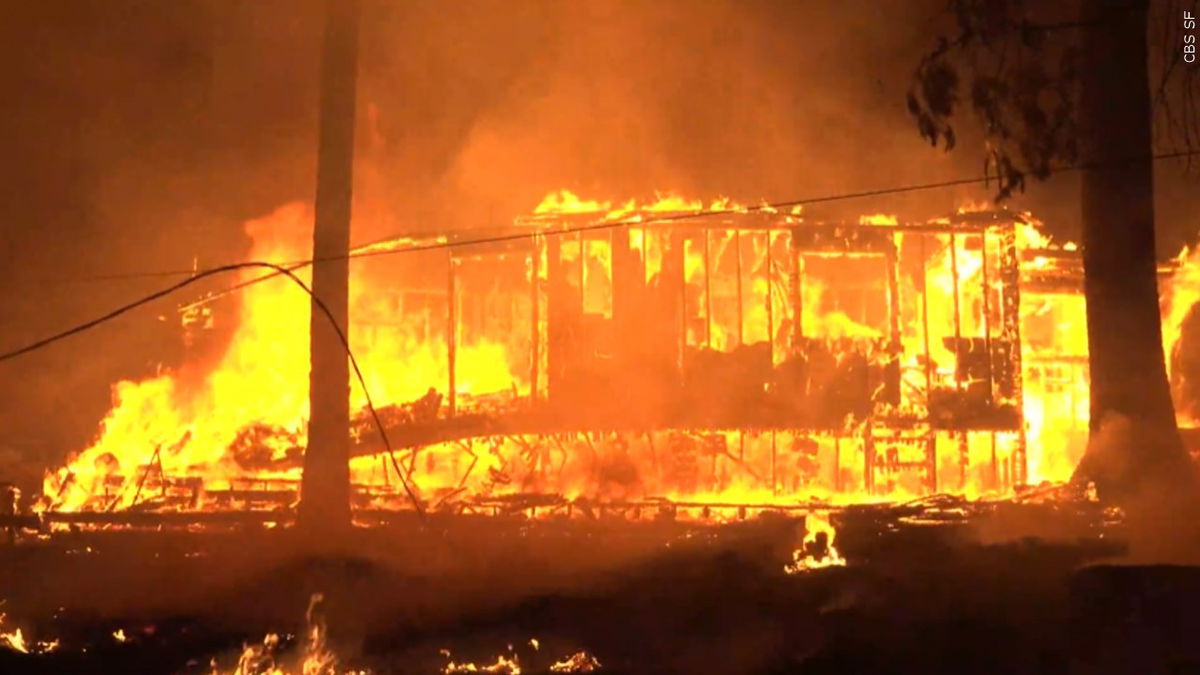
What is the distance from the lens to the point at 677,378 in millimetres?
16266

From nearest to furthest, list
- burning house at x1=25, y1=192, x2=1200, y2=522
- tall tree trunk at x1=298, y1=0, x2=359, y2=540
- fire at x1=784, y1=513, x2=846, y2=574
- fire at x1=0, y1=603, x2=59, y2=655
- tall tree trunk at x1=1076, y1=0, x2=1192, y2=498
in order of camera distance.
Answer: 1. fire at x1=0, y1=603, x2=59, y2=655
2. fire at x1=784, y1=513, x2=846, y2=574
3. tall tree trunk at x1=1076, y1=0, x2=1192, y2=498
4. tall tree trunk at x1=298, y1=0, x2=359, y2=540
5. burning house at x1=25, y1=192, x2=1200, y2=522

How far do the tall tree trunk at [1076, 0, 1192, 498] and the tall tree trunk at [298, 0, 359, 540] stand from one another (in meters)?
9.73

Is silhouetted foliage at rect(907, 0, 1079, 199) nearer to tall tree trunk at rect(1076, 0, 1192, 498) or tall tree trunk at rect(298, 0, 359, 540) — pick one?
tall tree trunk at rect(1076, 0, 1192, 498)

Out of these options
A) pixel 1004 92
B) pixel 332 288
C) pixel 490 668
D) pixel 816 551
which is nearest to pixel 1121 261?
pixel 1004 92

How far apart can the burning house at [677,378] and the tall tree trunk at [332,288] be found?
2.80m

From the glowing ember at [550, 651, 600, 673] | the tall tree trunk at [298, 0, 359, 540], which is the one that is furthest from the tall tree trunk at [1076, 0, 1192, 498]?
the tall tree trunk at [298, 0, 359, 540]

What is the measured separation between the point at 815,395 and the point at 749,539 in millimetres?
5396

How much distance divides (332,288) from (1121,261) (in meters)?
10.3

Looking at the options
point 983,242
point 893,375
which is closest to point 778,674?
point 893,375

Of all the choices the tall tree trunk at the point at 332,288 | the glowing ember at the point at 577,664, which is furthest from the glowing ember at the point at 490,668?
the tall tree trunk at the point at 332,288

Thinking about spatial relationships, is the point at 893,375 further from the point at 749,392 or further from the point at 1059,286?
the point at 1059,286

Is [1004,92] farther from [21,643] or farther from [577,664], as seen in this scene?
[21,643]

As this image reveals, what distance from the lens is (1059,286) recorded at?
→ 729 inches

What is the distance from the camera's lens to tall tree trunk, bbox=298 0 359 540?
1281cm
